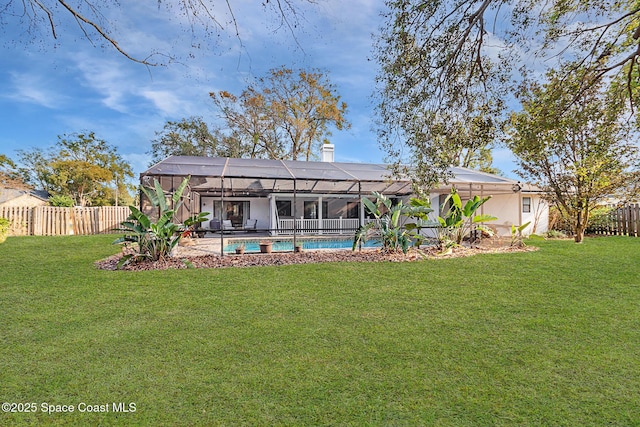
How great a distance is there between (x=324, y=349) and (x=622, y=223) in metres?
17.5

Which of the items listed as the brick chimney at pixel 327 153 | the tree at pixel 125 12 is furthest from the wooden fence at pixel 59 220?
the tree at pixel 125 12

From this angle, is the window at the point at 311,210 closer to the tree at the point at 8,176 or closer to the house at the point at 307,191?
the house at the point at 307,191

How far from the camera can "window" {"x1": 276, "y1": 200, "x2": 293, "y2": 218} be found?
18783 millimetres

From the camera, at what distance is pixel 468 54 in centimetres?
562

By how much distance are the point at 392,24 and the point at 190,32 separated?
3235 mm

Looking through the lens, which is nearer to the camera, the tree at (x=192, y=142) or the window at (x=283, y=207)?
the window at (x=283, y=207)

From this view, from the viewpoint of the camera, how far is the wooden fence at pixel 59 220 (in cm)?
1462

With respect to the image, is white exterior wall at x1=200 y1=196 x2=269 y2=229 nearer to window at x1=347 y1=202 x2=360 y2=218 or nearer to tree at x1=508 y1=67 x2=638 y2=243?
window at x1=347 y1=202 x2=360 y2=218

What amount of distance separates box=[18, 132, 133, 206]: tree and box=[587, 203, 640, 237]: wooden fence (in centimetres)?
3426

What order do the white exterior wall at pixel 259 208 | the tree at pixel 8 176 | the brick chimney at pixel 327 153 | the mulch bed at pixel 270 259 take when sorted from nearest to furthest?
the mulch bed at pixel 270 259 → the tree at pixel 8 176 → the brick chimney at pixel 327 153 → the white exterior wall at pixel 259 208

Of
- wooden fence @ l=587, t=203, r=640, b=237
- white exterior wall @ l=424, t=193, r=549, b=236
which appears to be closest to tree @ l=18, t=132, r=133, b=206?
white exterior wall @ l=424, t=193, r=549, b=236

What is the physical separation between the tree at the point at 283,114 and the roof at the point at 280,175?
334 inches

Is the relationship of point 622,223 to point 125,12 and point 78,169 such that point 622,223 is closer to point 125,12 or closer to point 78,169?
point 125,12

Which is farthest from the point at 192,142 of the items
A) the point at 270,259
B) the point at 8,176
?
the point at 270,259
